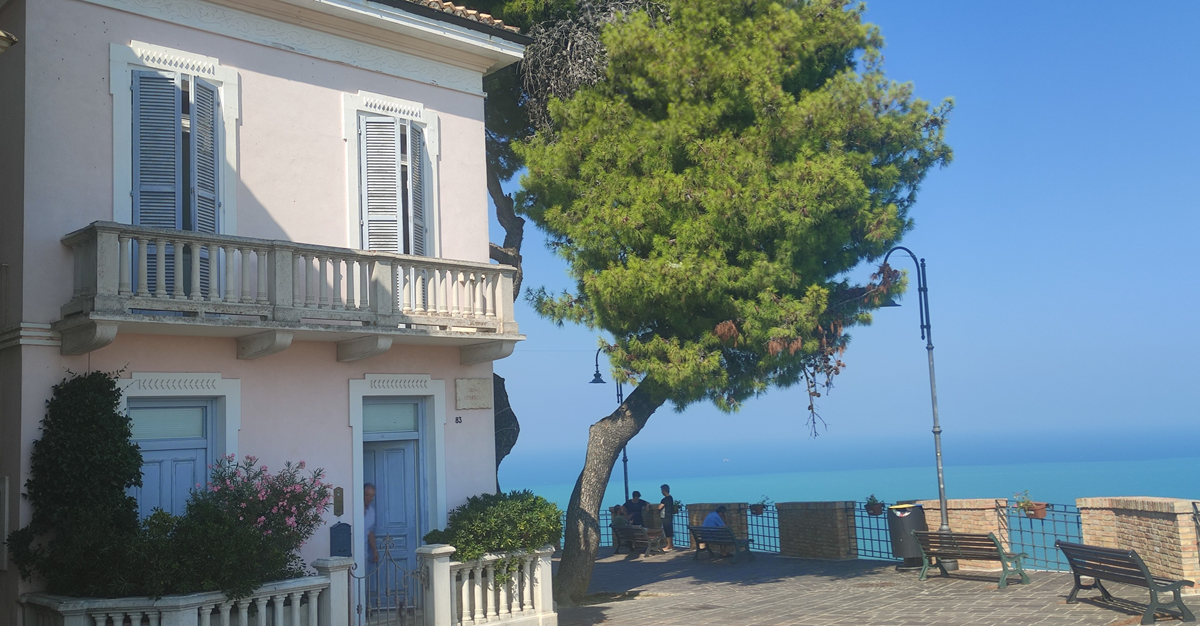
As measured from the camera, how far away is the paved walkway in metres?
12.8

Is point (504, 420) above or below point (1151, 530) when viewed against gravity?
above

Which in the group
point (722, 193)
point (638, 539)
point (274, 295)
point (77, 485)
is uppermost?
point (722, 193)

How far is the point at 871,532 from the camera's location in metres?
20.6

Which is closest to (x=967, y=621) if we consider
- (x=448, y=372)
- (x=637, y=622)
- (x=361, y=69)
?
(x=637, y=622)

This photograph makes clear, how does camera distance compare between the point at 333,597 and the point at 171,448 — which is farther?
the point at 171,448

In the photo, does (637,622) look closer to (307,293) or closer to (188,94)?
(307,293)

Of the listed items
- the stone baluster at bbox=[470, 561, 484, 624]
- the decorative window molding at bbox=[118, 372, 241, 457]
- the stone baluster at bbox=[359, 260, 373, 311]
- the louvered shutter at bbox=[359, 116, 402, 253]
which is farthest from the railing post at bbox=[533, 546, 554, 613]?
the louvered shutter at bbox=[359, 116, 402, 253]

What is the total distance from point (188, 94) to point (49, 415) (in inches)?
158

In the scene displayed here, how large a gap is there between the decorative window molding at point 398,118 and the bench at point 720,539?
9993 mm

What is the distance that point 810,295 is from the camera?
14.7 meters

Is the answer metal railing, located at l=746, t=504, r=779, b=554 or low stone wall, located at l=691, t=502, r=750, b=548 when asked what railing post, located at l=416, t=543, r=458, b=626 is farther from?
low stone wall, located at l=691, t=502, r=750, b=548

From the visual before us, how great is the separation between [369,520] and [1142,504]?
1058 cm

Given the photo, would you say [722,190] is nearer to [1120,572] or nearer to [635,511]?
[1120,572]

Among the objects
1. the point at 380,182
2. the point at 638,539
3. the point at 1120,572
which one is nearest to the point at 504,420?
the point at 638,539
